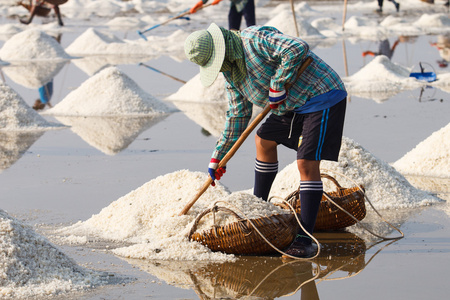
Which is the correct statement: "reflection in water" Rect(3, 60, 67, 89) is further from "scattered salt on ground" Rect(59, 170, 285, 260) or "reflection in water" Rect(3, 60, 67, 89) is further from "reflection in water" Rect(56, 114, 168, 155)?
"scattered salt on ground" Rect(59, 170, 285, 260)

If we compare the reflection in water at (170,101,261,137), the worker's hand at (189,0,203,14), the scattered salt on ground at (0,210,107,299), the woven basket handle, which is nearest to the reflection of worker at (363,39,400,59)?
the worker's hand at (189,0,203,14)

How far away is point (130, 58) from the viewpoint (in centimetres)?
1416

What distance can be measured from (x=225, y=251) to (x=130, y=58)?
10555mm

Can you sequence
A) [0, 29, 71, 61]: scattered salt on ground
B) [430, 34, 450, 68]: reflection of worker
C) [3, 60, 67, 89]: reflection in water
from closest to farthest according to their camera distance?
[3, 60, 67, 89]: reflection in water
[430, 34, 450, 68]: reflection of worker
[0, 29, 71, 61]: scattered salt on ground

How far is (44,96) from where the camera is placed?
989 cm

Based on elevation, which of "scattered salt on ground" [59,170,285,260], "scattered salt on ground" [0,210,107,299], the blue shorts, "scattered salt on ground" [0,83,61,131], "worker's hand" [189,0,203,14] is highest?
the blue shorts

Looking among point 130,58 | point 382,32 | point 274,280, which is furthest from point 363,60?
point 274,280

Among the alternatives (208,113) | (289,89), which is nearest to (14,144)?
(208,113)

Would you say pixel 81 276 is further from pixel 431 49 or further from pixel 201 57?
pixel 431 49

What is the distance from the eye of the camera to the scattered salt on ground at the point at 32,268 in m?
3.35

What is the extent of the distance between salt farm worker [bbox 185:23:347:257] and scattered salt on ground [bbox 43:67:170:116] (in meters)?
4.54

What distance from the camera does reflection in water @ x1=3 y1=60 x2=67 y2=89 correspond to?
1102cm

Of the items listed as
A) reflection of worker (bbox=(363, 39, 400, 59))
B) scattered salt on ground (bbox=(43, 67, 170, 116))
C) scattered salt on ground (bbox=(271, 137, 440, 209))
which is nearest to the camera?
scattered salt on ground (bbox=(271, 137, 440, 209))

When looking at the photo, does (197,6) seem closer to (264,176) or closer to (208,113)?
(208,113)
